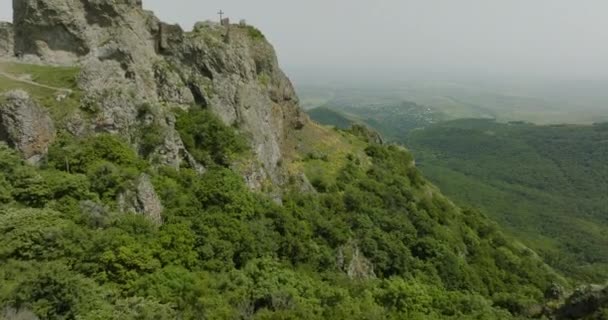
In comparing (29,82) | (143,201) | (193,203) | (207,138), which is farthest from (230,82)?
(143,201)

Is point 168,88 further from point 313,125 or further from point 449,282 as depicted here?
point 449,282

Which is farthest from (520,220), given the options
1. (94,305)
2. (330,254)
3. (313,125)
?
(94,305)

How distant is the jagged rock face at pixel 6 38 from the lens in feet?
126

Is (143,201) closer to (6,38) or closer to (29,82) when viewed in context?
(29,82)

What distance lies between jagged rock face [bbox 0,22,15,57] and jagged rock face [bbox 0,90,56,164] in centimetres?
1344

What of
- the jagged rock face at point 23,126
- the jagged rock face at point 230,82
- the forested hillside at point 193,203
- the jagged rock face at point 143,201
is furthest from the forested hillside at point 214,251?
the jagged rock face at point 230,82

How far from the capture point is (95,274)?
2264 cm

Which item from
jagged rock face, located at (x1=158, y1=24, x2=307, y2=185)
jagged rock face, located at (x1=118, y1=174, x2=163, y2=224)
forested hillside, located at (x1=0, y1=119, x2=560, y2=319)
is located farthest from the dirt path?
jagged rock face, located at (x1=158, y1=24, x2=307, y2=185)

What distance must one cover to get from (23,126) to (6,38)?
16.4 metres

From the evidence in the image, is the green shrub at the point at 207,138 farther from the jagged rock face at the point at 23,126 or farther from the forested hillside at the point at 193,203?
the jagged rock face at the point at 23,126

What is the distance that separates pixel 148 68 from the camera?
126 feet

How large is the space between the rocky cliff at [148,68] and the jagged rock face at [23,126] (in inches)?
77.9

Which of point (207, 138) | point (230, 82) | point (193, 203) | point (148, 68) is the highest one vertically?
point (148, 68)

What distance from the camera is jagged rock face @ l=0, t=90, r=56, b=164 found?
2712 cm
